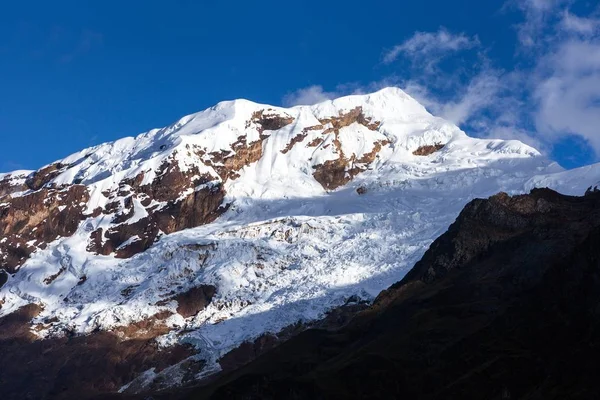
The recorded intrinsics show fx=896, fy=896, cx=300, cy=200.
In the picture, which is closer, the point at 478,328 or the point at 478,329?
the point at 478,329

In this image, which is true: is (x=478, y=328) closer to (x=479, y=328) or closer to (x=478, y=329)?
(x=479, y=328)

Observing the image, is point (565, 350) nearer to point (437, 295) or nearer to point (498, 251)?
point (437, 295)

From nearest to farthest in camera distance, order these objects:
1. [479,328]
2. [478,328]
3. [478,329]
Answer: [478,329] → [479,328] → [478,328]

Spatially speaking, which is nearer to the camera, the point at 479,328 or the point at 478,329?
the point at 478,329

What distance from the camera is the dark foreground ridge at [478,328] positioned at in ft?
376

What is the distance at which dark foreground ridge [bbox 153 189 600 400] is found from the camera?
376ft

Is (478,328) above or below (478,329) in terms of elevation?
above

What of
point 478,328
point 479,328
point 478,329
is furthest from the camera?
point 478,328

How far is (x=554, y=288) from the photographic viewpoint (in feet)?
431

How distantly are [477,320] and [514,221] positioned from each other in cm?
4655

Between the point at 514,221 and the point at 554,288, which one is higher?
the point at 514,221

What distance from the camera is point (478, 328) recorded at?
139 m

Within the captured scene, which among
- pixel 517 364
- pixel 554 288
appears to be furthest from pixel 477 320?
pixel 517 364

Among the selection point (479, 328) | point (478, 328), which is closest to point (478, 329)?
point (479, 328)
